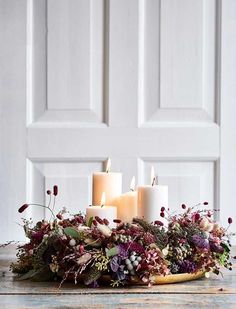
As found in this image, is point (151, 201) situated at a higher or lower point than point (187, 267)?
higher

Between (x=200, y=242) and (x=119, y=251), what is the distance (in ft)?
0.65

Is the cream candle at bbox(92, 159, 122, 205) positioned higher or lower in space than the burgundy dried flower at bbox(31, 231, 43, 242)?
higher

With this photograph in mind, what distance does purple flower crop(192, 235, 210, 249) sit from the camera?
1544 mm

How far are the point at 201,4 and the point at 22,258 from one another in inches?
70.5

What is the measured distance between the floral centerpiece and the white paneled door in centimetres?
141

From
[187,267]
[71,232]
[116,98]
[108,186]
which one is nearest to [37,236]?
[71,232]

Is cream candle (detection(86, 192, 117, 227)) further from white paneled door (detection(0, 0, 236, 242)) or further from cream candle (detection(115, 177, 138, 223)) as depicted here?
white paneled door (detection(0, 0, 236, 242))

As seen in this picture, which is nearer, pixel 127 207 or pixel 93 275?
pixel 93 275

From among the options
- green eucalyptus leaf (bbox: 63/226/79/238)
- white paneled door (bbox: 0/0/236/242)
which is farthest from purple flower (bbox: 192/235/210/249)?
white paneled door (bbox: 0/0/236/242)

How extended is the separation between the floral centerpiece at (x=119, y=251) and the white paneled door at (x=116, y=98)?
141 centimetres

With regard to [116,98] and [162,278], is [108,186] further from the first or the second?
[116,98]

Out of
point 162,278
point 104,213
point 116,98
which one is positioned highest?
point 116,98

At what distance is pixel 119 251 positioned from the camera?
1.44 metres

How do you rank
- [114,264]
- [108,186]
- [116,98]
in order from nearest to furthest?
[114,264]
[108,186]
[116,98]
